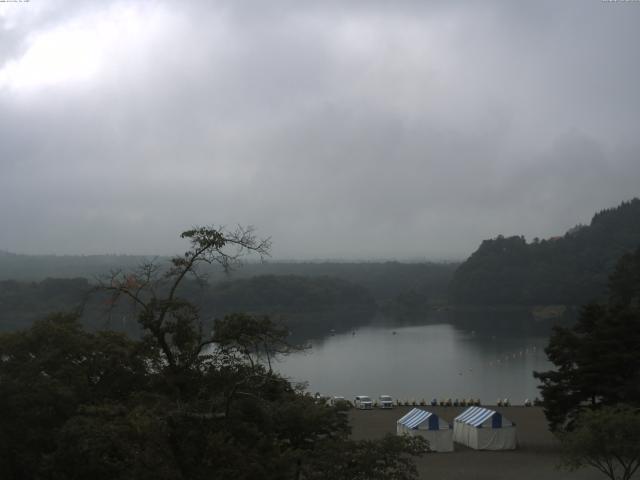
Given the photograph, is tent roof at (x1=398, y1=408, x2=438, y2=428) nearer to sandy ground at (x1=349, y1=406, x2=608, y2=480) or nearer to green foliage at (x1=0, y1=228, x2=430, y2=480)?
sandy ground at (x1=349, y1=406, x2=608, y2=480)

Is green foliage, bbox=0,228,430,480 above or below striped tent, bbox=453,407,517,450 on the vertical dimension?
above

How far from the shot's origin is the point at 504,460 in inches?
489

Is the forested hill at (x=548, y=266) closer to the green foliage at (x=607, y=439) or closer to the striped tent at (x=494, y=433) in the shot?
the striped tent at (x=494, y=433)

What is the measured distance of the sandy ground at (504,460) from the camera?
1130 centimetres

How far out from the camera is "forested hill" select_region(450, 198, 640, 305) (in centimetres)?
6328

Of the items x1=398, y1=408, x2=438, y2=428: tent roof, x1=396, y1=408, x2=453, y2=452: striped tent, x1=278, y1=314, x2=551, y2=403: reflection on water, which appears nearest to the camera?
x1=396, y1=408, x2=453, y2=452: striped tent

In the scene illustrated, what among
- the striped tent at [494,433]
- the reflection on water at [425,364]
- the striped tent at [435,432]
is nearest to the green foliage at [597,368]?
the striped tent at [494,433]

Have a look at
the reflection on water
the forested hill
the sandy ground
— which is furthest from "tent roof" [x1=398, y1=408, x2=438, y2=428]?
the forested hill

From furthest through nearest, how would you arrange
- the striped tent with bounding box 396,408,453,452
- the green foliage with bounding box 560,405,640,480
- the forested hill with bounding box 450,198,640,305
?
the forested hill with bounding box 450,198,640,305 < the striped tent with bounding box 396,408,453,452 < the green foliage with bounding box 560,405,640,480

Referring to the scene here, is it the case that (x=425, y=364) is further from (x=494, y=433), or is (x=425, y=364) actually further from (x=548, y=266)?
(x=548, y=266)

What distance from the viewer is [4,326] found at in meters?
38.9

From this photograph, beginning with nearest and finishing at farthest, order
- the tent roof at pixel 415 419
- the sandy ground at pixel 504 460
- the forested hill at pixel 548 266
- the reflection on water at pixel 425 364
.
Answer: the sandy ground at pixel 504 460, the tent roof at pixel 415 419, the reflection on water at pixel 425 364, the forested hill at pixel 548 266

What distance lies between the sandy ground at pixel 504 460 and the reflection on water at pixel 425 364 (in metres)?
4.56

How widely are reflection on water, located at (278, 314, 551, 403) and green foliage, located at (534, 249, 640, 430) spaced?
7273 mm
